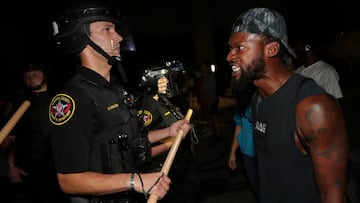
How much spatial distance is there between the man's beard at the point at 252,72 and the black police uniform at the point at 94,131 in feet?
2.58

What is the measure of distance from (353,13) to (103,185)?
28.0 metres

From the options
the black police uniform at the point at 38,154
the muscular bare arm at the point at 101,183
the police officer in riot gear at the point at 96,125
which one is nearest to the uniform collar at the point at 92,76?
the police officer in riot gear at the point at 96,125

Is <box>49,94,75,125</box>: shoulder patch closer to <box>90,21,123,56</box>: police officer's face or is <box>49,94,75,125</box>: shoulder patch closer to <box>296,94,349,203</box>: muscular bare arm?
<box>90,21,123,56</box>: police officer's face

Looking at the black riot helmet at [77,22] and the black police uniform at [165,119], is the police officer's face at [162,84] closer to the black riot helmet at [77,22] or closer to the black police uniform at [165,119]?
the black police uniform at [165,119]

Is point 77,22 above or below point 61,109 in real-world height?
above

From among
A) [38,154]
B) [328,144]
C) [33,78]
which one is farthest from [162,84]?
[328,144]

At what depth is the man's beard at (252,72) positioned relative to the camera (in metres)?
2.15

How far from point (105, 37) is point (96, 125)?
0.65 m

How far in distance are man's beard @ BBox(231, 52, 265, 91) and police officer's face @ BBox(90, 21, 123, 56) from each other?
889mm

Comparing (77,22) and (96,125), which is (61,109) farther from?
(77,22)

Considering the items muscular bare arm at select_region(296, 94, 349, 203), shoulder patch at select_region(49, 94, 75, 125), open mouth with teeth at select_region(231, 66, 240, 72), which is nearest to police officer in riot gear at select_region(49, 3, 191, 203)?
shoulder patch at select_region(49, 94, 75, 125)

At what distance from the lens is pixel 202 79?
9.24 metres

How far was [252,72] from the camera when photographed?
2178 millimetres

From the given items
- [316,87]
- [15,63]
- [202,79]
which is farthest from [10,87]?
[316,87]
